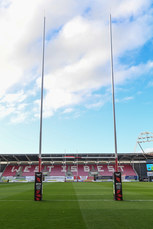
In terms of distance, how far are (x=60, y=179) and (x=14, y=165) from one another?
752 inches

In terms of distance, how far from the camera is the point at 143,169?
6381cm

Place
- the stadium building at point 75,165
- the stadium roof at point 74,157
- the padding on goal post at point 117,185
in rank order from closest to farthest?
the padding on goal post at point 117,185
the stadium roof at point 74,157
the stadium building at point 75,165

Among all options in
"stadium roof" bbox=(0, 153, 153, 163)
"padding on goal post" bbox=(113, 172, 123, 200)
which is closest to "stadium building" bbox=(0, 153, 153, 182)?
"stadium roof" bbox=(0, 153, 153, 163)

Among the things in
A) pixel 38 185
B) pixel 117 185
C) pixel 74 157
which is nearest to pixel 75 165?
pixel 74 157

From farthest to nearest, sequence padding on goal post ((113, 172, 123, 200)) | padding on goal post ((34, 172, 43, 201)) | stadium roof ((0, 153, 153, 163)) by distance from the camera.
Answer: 1. stadium roof ((0, 153, 153, 163))
2. padding on goal post ((34, 172, 43, 201))
3. padding on goal post ((113, 172, 123, 200))

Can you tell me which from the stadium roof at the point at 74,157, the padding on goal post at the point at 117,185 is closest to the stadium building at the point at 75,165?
the stadium roof at the point at 74,157

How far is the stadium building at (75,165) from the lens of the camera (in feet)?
196

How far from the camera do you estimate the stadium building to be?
59.9m

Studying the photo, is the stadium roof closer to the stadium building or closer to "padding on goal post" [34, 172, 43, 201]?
the stadium building

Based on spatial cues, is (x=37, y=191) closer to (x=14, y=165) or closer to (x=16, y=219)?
(x=16, y=219)

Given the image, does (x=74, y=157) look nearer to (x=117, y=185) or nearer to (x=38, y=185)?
(x=38, y=185)

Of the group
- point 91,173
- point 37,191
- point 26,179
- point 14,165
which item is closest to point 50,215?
point 37,191

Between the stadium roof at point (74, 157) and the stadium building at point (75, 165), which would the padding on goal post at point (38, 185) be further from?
the stadium building at point (75, 165)

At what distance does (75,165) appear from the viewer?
65250mm
